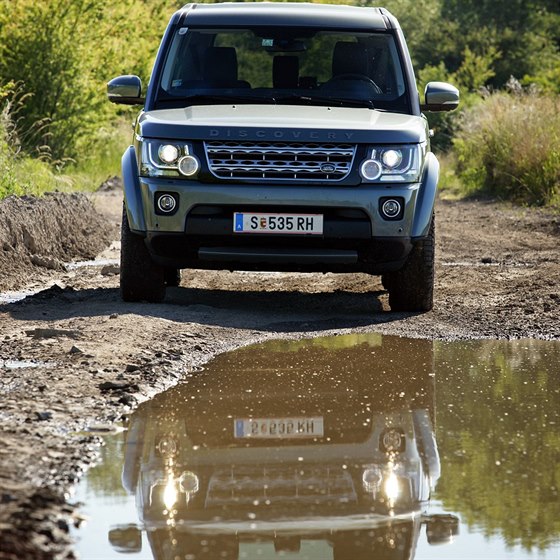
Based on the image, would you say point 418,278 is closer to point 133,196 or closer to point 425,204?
point 425,204

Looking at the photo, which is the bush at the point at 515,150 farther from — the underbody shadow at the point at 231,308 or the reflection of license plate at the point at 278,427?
the reflection of license plate at the point at 278,427

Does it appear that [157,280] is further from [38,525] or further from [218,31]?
[38,525]

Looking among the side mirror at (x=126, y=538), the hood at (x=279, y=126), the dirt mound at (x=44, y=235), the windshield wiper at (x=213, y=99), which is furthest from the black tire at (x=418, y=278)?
the side mirror at (x=126, y=538)

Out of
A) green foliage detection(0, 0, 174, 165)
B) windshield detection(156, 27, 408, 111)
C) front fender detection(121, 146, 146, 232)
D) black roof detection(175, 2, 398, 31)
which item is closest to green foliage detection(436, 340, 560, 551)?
front fender detection(121, 146, 146, 232)

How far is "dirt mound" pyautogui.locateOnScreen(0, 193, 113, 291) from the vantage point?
452 inches

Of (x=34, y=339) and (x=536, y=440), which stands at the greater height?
(x=536, y=440)

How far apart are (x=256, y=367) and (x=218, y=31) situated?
353 centimetres

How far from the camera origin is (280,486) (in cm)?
479

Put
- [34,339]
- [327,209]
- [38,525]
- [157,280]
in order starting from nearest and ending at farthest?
Result: [38,525]
[34,339]
[327,209]
[157,280]

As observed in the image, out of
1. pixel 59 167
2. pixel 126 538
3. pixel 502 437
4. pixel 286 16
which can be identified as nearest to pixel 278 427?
pixel 502 437

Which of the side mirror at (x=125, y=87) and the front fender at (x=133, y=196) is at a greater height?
the side mirror at (x=125, y=87)

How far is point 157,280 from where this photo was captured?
9.28m

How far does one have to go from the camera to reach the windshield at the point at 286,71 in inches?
375

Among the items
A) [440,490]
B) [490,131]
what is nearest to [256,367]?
[440,490]
